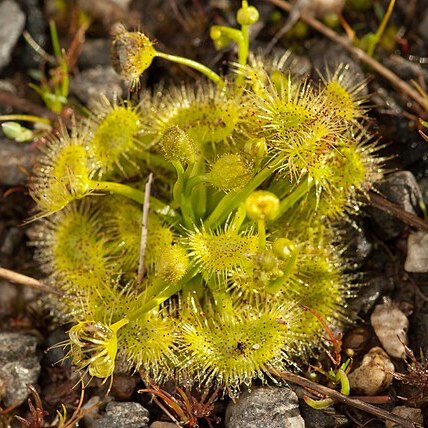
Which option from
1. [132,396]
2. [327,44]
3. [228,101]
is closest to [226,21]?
[327,44]

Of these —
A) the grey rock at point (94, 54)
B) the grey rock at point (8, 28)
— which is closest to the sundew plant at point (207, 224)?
the grey rock at point (94, 54)

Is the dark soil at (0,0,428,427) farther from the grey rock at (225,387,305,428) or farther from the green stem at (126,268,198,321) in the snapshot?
the green stem at (126,268,198,321)

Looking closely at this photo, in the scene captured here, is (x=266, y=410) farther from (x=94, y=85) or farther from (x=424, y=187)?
(x=94, y=85)

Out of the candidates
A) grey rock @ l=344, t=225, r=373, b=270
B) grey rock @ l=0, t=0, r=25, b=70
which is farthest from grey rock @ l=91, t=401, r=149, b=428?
grey rock @ l=0, t=0, r=25, b=70

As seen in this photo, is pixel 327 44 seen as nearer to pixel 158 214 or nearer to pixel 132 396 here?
pixel 158 214

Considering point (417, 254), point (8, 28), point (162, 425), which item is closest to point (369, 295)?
point (417, 254)

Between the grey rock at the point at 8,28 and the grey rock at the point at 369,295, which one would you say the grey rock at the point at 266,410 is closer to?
the grey rock at the point at 369,295
